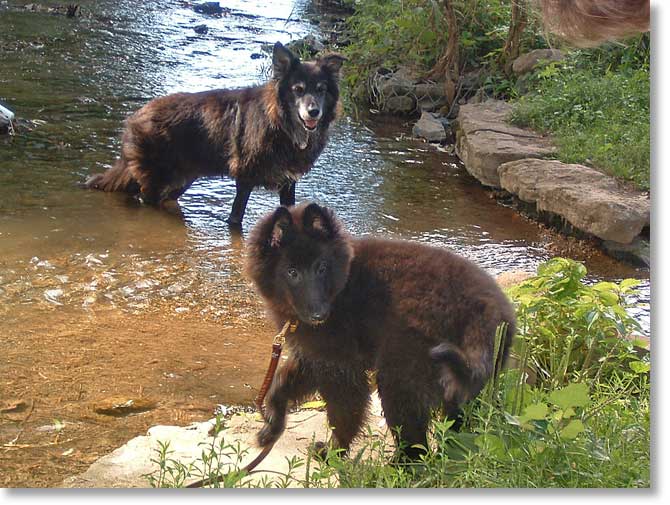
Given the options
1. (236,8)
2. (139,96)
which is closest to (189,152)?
(139,96)

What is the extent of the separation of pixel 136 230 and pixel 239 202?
0.41 m

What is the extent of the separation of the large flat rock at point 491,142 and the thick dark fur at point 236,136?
57 cm

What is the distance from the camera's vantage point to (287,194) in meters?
3.33

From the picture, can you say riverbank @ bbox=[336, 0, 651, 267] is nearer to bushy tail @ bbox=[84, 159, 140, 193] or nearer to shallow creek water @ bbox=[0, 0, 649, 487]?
shallow creek water @ bbox=[0, 0, 649, 487]

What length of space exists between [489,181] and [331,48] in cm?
84

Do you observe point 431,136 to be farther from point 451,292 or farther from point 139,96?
point 451,292

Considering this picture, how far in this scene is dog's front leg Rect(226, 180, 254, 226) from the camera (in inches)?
121

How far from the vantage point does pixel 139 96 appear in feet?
11.1

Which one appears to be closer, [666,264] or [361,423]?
[666,264]

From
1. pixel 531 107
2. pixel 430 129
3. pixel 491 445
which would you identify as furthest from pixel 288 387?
pixel 430 129

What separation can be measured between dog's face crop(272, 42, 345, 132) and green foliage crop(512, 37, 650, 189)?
0.74 metres

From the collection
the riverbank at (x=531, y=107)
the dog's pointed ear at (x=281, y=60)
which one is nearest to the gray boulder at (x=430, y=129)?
the riverbank at (x=531, y=107)

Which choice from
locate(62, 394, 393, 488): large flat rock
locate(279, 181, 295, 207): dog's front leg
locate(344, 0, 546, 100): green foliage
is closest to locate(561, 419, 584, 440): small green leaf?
locate(62, 394, 393, 488): large flat rock

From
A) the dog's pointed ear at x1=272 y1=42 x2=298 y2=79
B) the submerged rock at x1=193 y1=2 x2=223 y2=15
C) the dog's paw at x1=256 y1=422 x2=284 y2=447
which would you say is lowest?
the dog's paw at x1=256 y1=422 x2=284 y2=447
